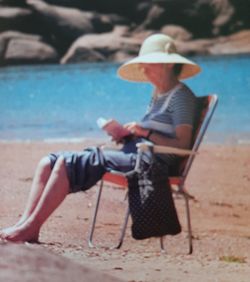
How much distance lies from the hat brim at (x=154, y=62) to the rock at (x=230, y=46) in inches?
6.6

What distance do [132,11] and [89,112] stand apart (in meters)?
0.37

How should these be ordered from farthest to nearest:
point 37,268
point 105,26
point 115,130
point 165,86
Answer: point 105,26 < point 165,86 < point 115,130 < point 37,268

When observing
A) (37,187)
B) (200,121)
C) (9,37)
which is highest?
(9,37)

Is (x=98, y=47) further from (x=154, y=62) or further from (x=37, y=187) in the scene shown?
(x=37, y=187)

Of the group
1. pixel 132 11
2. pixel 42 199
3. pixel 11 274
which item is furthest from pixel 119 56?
pixel 11 274

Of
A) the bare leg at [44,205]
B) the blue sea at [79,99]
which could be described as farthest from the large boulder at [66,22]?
the bare leg at [44,205]

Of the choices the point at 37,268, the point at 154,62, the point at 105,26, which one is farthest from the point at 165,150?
the point at 37,268

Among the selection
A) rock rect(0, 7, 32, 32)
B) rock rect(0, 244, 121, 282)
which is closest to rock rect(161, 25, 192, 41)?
rock rect(0, 7, 32, 32)

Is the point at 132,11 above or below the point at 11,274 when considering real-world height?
below

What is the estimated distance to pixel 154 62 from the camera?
231cm

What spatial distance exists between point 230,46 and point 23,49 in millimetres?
696

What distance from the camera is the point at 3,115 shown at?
8.43 feet

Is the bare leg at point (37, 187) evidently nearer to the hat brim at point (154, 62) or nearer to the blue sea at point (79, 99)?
the blue sea at point (79, 99)

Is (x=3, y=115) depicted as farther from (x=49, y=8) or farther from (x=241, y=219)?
(x=241, y=219)
